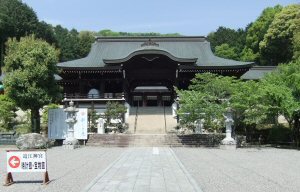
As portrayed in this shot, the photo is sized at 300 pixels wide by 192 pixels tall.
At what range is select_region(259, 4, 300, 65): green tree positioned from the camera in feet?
159

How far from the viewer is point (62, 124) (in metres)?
25.3

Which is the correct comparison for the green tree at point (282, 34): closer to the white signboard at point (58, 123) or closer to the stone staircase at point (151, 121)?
the stone staircase at point (151, 121)

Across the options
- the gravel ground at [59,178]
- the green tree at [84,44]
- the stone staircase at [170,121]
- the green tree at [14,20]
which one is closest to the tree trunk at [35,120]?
the stone staircase at [170,121]

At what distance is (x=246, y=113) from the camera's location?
2420cm

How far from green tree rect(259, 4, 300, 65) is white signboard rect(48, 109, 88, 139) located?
31754 mm

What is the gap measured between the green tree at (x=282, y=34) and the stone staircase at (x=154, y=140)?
2702cm

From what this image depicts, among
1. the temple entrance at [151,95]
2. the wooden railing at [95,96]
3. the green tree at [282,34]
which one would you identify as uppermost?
the green tree at [282,34]

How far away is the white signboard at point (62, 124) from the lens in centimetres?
2522

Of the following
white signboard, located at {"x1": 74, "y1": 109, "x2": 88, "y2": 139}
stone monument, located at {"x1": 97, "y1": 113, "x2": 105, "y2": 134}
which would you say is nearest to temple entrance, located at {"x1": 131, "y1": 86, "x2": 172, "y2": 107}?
stone monument, located at {"x1": 97, "y1": 113, "x2": 105, "y2": 134}

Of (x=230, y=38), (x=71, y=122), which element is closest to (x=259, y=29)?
(x=230, y=38)

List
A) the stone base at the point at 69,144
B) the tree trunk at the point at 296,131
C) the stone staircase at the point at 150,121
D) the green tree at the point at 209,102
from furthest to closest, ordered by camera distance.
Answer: the stone staircase at the point at 150,121, the green tree at the point at 209,102, the tree trunk at the point at 296,131, the stone base at the point at 69,144

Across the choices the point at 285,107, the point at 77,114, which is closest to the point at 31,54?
the point at 77,114

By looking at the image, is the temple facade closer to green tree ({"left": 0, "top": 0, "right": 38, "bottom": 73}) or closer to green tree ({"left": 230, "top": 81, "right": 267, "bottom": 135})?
green tree ({"left": 230, "top": 81, "right": 267, "bottom": 135})

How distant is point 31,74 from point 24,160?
15336 millimetres
